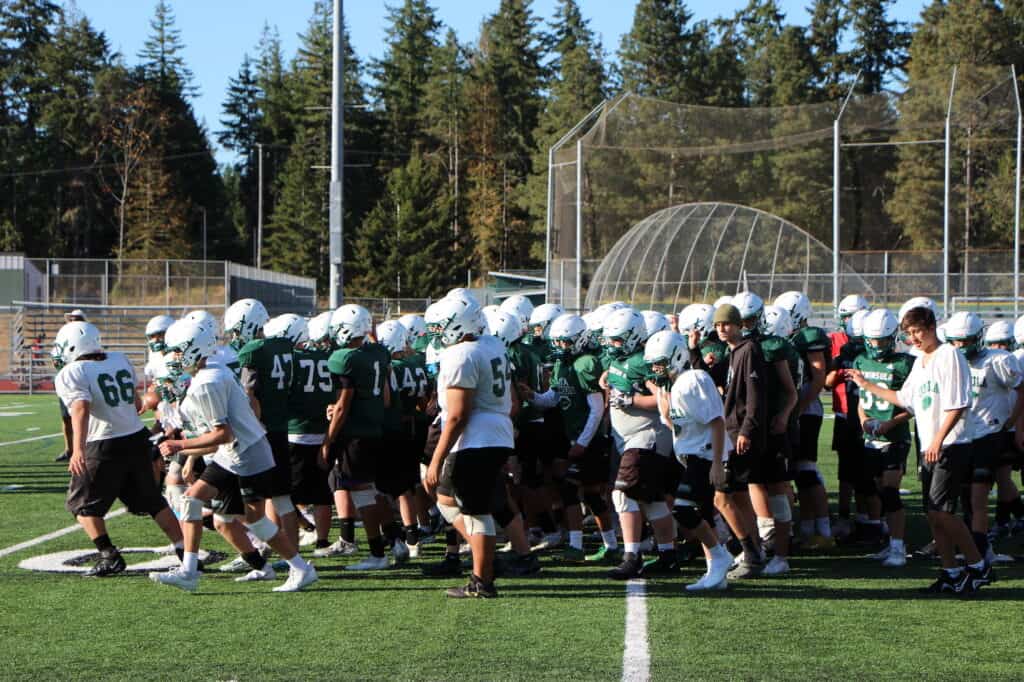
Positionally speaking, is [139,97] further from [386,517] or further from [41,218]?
[386,517]

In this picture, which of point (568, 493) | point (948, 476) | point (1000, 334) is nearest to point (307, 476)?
point (568, 493)

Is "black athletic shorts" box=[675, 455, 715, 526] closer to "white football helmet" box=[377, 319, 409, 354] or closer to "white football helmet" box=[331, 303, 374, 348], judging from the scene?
"white football helmet" box=[331, 303, 374, 348]

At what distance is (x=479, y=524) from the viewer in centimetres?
715

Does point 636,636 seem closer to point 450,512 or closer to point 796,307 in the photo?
point 450,512

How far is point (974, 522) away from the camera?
785 cm

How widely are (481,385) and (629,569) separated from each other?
67.6 inches

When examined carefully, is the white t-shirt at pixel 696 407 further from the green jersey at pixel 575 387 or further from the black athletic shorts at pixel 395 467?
the black athletic shorts at pixel 395 467

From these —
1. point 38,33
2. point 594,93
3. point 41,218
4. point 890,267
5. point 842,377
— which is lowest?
point 842,377

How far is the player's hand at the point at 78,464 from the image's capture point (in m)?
7.77

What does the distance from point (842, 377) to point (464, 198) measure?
198 feet

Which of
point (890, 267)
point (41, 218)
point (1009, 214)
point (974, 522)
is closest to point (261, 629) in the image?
point (974, 522)

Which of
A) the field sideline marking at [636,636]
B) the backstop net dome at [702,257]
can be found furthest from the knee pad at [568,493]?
the backstop net dome at [702,257]

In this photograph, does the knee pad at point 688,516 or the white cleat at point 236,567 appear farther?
the white cleat at point 236,567

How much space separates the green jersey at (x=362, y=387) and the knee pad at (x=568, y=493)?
4.80 feet
